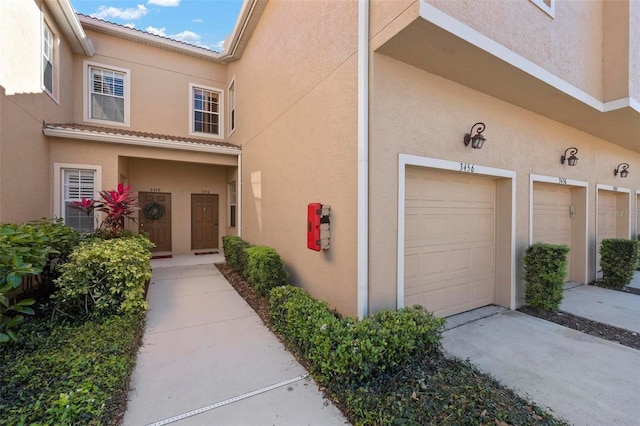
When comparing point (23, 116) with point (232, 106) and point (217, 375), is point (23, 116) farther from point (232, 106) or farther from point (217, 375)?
point (217, 375)

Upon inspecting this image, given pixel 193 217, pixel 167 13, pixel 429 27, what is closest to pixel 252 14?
pixel 167 13

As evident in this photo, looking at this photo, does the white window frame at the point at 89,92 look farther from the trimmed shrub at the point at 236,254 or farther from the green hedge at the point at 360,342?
the green hedge at the point at 360,342

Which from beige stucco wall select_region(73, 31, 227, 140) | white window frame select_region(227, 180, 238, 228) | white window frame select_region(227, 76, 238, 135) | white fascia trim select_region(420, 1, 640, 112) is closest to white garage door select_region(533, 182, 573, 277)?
white fascia trim select_region(420, 1, 640, 112)

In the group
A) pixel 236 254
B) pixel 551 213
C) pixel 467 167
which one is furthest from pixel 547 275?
pixel 236 254

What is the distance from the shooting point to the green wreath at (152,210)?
9734 mm

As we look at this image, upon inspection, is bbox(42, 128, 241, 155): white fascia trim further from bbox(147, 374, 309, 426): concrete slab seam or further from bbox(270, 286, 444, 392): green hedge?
bbox(147, 374, 309, 426): concrete slab seam

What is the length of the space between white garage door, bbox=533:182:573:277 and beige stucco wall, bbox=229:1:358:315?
4579 millimetres

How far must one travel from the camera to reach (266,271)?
17.3 feet

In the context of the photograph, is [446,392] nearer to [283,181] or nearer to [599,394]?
[599,394]

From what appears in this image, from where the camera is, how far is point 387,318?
3.14 m

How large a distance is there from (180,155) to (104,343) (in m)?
6.21

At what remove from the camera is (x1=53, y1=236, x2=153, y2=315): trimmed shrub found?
4.17 metres

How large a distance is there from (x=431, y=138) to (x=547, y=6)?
324cm

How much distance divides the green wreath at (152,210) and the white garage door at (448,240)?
9149 mm
